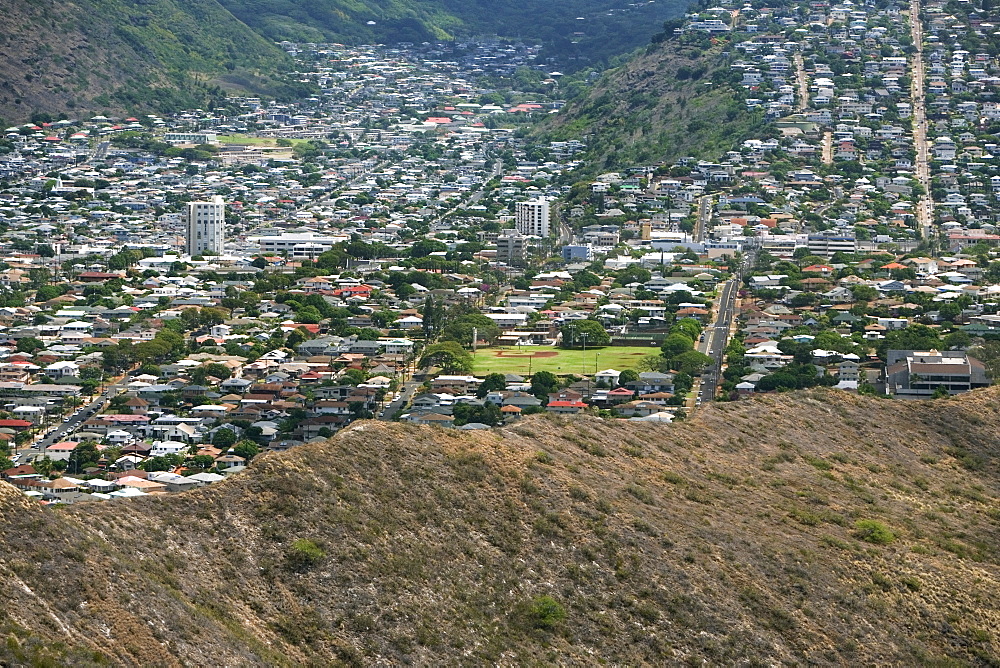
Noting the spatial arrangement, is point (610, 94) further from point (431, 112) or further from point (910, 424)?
point (910, 424)

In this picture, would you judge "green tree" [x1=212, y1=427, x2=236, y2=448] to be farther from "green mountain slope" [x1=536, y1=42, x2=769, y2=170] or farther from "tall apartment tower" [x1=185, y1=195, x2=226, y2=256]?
"green mountain slope" [x1=536, y1=42, x2=769, y2=170]

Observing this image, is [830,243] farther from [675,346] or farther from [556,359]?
[556,359]

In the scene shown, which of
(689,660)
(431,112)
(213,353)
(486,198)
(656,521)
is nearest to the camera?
(689,660)

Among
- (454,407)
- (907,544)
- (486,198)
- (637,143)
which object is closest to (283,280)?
(454,407)

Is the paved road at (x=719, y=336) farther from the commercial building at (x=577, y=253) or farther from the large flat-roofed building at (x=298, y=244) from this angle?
the large flat-roofed building at (x=298, y=244)

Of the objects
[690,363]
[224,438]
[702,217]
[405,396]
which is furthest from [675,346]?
[702,217]

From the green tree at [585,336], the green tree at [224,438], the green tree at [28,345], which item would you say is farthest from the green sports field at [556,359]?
the green tree at [28,345]

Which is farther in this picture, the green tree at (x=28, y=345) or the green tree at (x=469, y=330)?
the green tree at (x=469, y=330)
